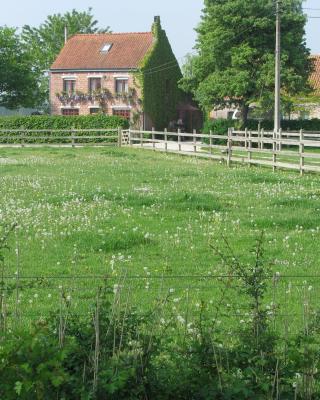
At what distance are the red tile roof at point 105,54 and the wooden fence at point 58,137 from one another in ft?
42.2

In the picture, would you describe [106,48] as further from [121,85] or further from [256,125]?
[256,125]

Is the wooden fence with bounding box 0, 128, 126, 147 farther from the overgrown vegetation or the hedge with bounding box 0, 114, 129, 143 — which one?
the overgrown vegetation

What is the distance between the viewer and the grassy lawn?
775 cm

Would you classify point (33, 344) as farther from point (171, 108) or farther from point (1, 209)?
point (171, 108)

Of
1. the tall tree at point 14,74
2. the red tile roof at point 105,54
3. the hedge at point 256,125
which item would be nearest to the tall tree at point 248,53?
the hedge at point 256,125

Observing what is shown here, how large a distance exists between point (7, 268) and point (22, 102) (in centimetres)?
6462

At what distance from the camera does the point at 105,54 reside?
6569 cm

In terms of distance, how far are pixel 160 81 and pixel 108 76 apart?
15.3ft

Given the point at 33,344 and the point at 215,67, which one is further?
the point at 215,67

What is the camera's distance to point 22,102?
236 feet

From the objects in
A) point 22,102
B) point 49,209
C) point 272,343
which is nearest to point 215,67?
point 22,102

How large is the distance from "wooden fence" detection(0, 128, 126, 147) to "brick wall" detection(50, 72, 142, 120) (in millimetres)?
10699

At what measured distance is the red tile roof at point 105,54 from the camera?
211ft

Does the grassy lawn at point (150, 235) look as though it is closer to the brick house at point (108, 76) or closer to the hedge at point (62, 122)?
the hedge at point (62, 122)
